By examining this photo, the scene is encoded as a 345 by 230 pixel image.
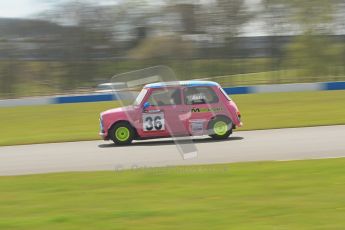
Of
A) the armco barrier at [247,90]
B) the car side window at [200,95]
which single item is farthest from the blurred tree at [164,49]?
the car side window at [200,95]

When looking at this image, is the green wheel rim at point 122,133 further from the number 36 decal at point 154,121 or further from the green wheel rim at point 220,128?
the green wheel rim at point 220,128

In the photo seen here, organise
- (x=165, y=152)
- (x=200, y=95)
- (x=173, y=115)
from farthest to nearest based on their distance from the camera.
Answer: (x=200, y=95)
(x=173, y=115)
(x=165, y=152)

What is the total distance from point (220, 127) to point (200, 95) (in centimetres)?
90

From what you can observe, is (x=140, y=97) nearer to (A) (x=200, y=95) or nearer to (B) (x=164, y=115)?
(B) (x=164, y=115)

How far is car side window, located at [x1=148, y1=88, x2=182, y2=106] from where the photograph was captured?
12.3 m

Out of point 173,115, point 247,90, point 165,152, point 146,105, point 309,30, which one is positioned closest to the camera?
point 165,152

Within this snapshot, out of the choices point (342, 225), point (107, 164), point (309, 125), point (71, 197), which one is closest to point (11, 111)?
point (309, 125)

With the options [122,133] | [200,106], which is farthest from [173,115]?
[122,133]


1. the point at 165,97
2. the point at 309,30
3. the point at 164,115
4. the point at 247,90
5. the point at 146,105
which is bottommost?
the point at 247,90

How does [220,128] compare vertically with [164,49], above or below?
above

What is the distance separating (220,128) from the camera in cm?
1261

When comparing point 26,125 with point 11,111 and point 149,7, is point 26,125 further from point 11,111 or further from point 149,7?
point 149,7

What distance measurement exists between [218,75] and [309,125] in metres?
28.2

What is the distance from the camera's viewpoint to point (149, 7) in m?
50.7
